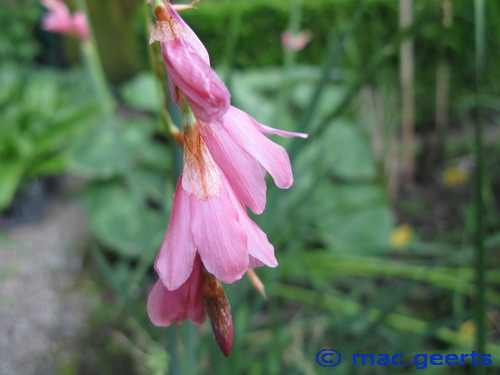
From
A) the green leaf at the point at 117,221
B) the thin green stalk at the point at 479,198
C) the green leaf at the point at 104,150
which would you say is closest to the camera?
the thin green stalk at the point at 479,198

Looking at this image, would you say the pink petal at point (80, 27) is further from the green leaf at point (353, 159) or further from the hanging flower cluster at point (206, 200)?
the green leaf at point (353, 159)

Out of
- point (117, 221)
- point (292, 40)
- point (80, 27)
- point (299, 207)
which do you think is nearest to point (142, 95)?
point (117, 221)

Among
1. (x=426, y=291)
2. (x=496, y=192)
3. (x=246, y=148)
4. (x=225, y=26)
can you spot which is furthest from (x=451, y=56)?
(x=246, y=148)

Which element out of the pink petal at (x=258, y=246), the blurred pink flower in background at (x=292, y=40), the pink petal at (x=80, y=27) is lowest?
the pink petal at (x=258, y=246)

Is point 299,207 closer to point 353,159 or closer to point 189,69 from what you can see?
point 189,69

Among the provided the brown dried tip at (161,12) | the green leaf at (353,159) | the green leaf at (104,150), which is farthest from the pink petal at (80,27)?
the green leaf at (353,159)

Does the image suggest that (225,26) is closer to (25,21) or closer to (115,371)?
(115,371)

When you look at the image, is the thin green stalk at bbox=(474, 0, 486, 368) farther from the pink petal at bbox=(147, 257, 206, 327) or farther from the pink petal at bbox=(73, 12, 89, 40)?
the pink petal at bbox=(73, 12, 89, 40)
